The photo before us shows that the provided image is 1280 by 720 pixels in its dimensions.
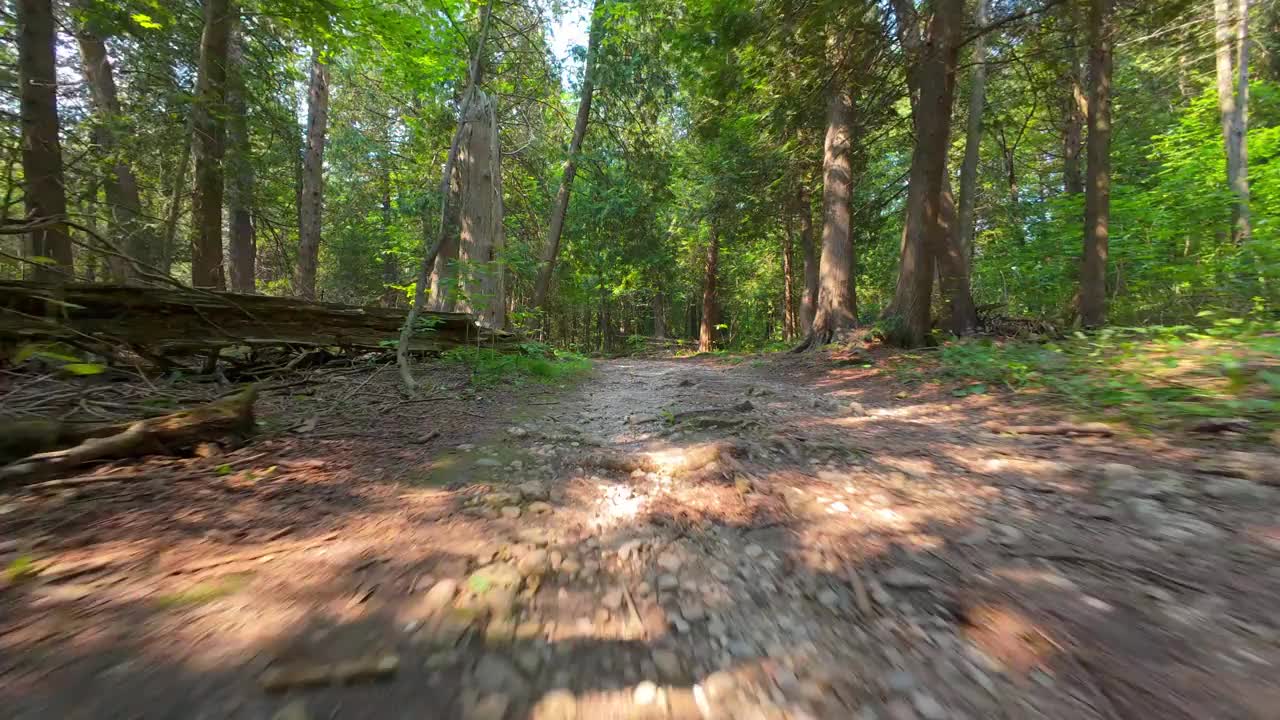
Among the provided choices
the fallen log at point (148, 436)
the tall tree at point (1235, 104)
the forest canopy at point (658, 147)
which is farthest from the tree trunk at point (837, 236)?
the fallen log at point (148, 436)

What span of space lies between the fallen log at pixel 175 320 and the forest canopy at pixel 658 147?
39 centimetres

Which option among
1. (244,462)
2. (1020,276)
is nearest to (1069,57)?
(1020,276)

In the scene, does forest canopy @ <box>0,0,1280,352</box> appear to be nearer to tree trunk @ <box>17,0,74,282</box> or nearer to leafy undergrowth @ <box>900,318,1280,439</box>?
tree trunk @ <box>17,0,74,282</box>

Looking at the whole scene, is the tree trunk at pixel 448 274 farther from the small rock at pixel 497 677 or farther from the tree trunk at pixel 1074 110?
the tree trunk at pixel 1074 110

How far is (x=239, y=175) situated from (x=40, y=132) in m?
4.08

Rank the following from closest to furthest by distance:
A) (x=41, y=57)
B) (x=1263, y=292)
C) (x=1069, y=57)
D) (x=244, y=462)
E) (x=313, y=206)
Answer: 1. (x=244, y=462)
2. (x=41, y=57)
3. (x=1263, y=292)
4. (x=1069, y=57)
5. (x=313, y=206)

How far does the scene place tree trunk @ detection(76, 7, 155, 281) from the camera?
700 cm

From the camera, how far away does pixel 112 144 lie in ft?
24.0

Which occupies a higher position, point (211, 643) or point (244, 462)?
point (244, 462)

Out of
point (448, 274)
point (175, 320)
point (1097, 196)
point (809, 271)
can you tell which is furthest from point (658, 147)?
point (175, 320)

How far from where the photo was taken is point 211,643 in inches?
59.2

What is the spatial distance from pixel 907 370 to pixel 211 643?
7.84 metres

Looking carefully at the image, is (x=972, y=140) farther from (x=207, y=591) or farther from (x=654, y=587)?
(x=207, y=591)

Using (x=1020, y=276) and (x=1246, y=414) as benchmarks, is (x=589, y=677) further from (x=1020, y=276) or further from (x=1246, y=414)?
(x=1020, y=276)
